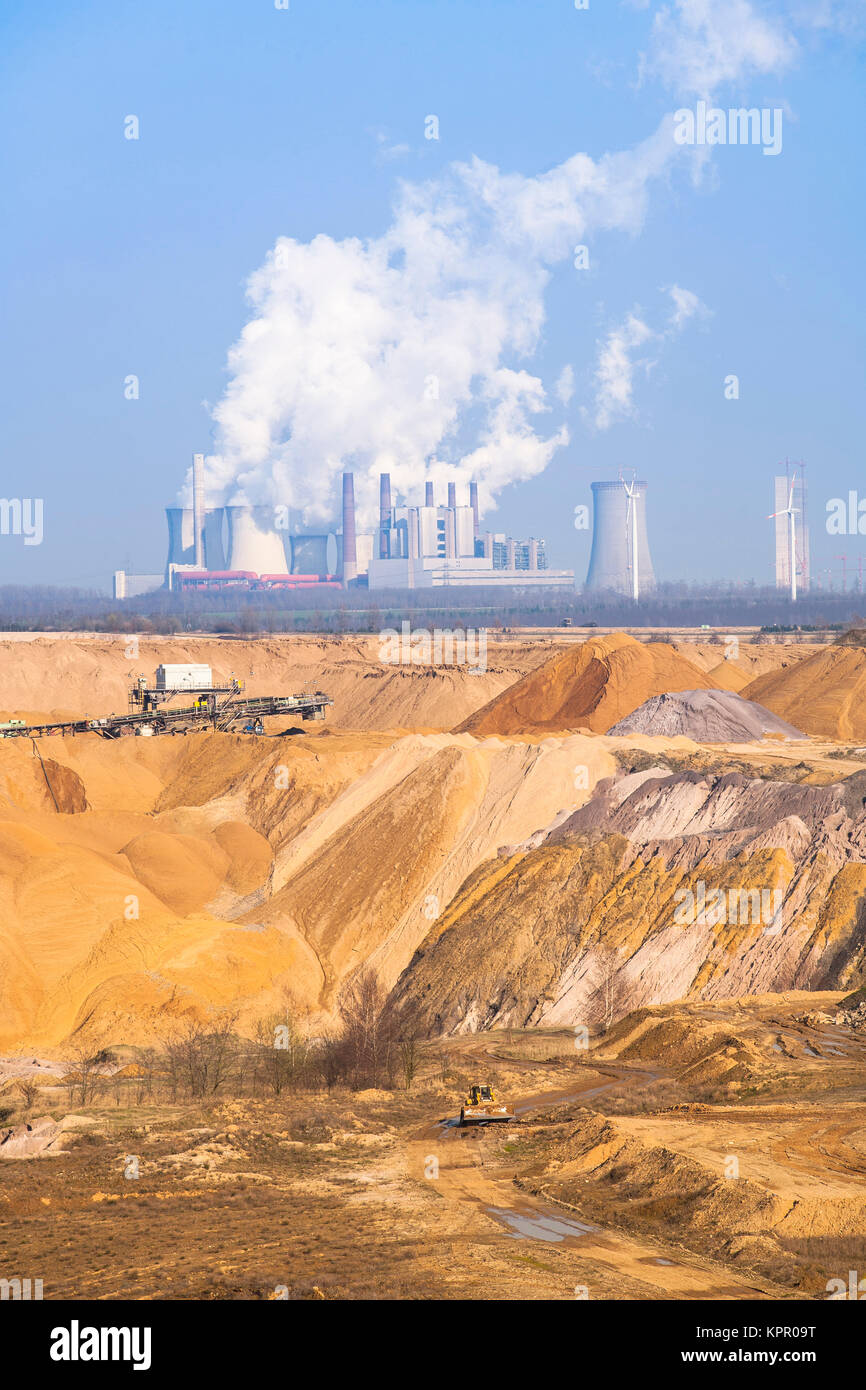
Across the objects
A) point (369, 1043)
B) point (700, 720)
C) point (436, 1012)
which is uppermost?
point (700, 720)

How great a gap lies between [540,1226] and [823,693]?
60.4 meters

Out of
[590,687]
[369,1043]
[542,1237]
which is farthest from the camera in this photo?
[590,687]

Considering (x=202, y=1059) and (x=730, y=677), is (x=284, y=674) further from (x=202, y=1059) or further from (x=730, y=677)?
(x=202, y=1059)

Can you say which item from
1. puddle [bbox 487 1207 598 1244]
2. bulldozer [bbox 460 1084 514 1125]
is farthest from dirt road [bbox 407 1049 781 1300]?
bulldozer [bbox 460 1084 514 1125]

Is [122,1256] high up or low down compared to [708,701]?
down

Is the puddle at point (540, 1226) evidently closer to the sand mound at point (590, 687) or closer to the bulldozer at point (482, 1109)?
the bulldozer at point (482, 1109)

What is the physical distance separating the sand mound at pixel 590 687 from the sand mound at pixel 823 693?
14.4 feet

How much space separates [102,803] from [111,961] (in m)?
23.5

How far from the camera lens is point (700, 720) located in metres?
64.5

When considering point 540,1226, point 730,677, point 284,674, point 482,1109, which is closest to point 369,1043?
point 482,1109

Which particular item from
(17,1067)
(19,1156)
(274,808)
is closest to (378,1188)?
(19,1156)

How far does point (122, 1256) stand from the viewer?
63.0ft

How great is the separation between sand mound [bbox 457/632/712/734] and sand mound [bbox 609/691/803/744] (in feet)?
21.3
